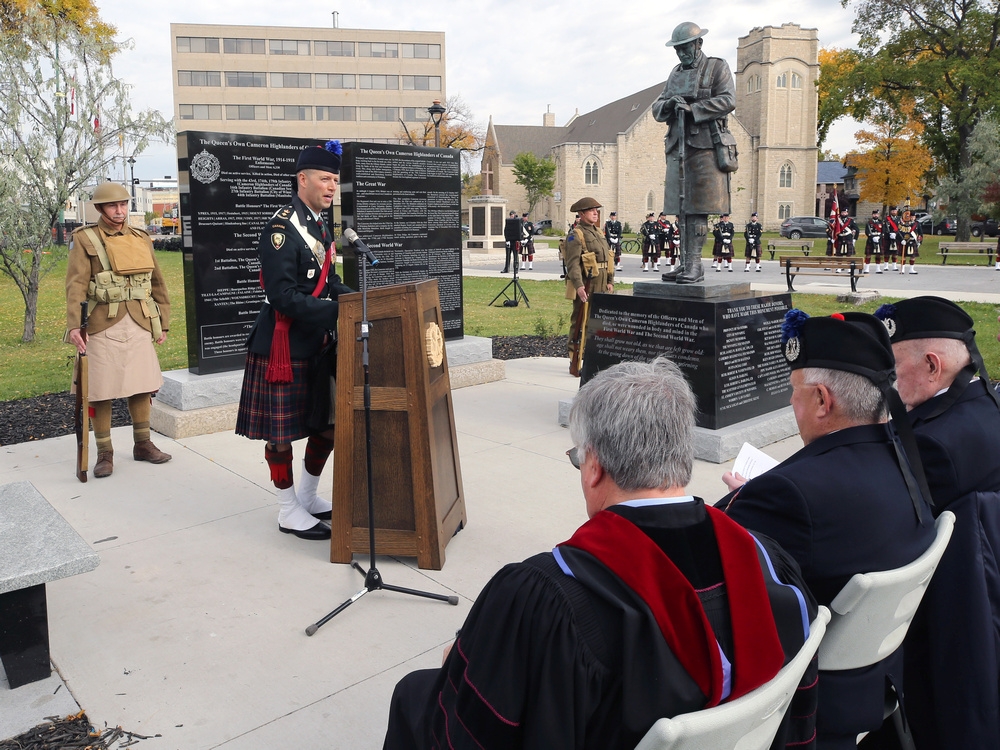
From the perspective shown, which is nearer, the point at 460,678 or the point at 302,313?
the point at 460,678

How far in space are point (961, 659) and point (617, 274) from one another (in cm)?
2532

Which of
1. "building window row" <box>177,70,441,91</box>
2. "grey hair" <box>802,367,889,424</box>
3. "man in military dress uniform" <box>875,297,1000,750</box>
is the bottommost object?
"man in military dress uniform" <box>875,297,1000,750</box>

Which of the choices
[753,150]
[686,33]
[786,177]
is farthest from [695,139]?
[786,177]

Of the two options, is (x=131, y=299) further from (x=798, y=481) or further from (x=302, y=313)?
(x=798, y=481)

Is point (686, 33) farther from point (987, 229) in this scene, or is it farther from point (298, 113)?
point (298, 113)

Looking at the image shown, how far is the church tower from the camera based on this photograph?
66.7 metres

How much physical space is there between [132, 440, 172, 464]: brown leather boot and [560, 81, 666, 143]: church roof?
70.4m

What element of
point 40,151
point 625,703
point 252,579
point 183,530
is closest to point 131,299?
point 183,530

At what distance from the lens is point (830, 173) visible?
83.0 m

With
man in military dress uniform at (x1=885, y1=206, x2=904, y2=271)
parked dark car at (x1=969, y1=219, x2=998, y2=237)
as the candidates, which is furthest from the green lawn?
parked dark car at (x1=969, y1=219, x2=998, y2=237)

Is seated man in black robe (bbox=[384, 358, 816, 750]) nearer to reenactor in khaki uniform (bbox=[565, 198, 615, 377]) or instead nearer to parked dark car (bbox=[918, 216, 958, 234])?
reenactor in khaki uniform (bbox=[565, 198, 615, 377])

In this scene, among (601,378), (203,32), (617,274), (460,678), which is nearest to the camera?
(460,678)

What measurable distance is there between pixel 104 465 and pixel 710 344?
4.53m

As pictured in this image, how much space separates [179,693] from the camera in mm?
3090
